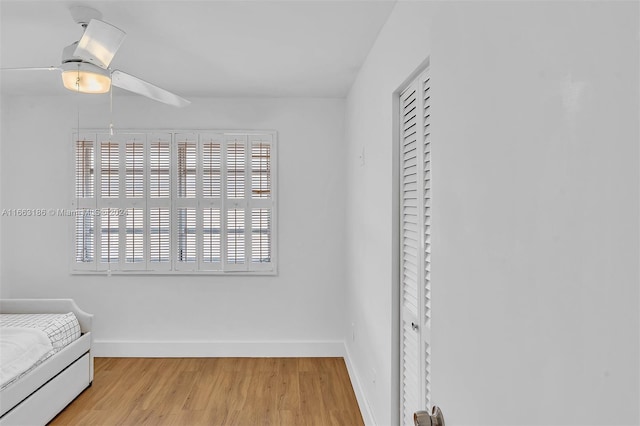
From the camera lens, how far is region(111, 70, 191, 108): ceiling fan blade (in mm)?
2331

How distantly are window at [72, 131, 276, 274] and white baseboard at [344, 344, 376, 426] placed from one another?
1.12m

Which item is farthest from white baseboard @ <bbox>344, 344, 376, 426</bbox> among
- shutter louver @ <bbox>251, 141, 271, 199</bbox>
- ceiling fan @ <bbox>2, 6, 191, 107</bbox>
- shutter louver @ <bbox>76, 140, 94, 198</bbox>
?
shutter louver @ <bbox>76, 140, 94, 198</bbox>

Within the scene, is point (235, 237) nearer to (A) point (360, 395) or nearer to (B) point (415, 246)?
(A) point (360, 395)

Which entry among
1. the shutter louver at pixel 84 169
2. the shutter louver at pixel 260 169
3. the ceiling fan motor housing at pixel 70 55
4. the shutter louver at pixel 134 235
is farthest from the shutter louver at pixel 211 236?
the ceiling fan motor housing at pixel 70 55

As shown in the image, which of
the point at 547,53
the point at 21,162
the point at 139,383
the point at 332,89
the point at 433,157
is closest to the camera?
the point at 547,53

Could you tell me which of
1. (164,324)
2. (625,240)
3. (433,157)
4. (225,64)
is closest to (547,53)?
(625,240)

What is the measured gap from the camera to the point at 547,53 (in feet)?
1.84

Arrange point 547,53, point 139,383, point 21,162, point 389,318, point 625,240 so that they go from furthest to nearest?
1. point 21,162
2. point 139,383
3. point 389,318
4. point 547,53
5. point 625,240

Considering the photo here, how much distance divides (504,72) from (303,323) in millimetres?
3727

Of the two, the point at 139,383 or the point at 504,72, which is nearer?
the point at 504,72

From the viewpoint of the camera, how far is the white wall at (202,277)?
4016 mm

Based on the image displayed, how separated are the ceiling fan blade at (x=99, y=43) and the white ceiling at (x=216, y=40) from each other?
0.13 meters

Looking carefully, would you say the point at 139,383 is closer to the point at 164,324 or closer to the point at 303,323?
the point at 164,324

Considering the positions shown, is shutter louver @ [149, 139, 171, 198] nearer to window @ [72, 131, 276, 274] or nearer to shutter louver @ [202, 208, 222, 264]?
window @ [72, 131, 276, 274]
